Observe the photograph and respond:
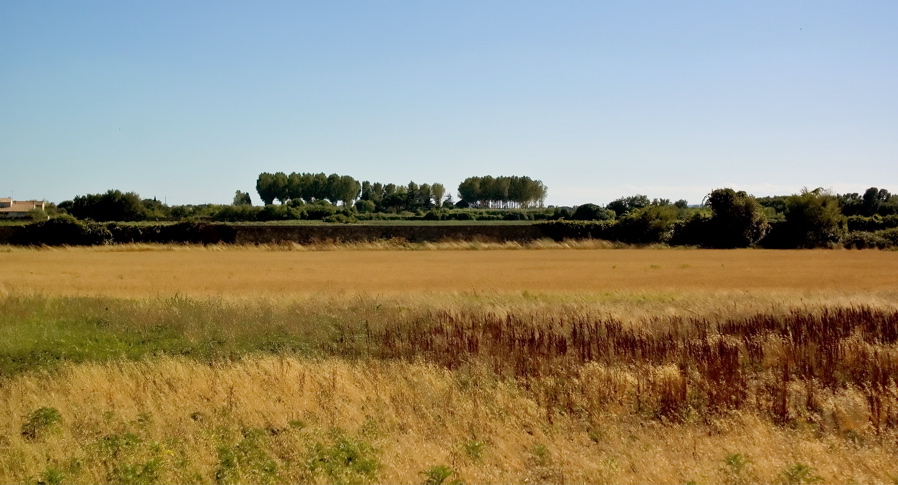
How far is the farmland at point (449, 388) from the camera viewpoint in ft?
27.4

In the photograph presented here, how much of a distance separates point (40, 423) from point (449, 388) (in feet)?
17.5

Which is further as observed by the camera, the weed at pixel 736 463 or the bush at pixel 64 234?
the bush at pixel 64 234

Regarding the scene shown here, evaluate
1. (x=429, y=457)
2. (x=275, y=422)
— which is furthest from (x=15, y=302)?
(x=429, y=457)

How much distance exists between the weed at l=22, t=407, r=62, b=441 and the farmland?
0.11 ft

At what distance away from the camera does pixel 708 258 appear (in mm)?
43688

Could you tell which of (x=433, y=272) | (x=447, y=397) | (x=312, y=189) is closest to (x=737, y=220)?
(x=433, y=272)

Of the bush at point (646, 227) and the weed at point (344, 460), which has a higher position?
the bush at point (646, 227)

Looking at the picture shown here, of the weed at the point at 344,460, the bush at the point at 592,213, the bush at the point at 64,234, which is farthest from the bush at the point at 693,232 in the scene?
the weed at the point at 344,460

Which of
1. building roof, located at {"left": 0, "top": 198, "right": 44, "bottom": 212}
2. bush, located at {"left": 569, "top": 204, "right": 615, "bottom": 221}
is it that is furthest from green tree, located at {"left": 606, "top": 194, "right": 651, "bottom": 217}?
building roof, located at {"left": 0, "top": 198, "right": 44, "bottom": 212}

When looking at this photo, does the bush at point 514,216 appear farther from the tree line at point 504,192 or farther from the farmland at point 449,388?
the farmland at point 449,388

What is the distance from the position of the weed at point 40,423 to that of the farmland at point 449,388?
0.11 feet

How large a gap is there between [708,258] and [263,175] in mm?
131099

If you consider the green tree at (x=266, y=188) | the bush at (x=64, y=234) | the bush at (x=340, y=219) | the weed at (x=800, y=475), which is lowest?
the weed at (x=800, y=475)

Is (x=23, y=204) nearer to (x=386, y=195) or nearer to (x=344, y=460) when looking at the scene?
(x=386, y=195)
